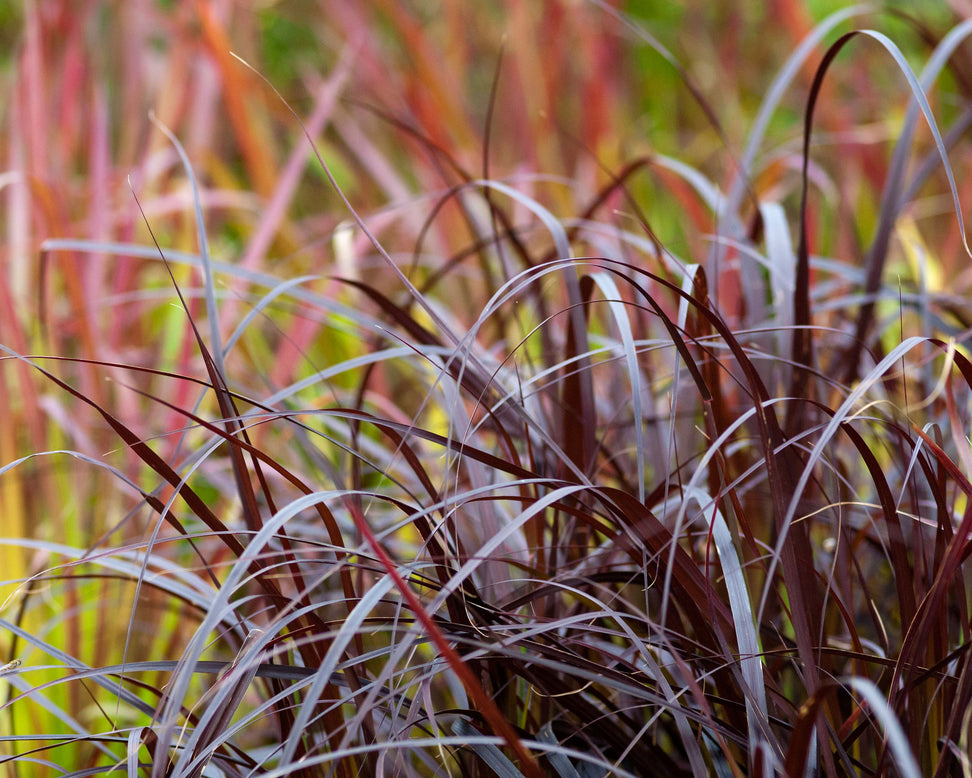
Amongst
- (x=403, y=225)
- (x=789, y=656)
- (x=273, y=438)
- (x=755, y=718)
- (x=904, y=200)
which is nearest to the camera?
(x=755, y=718)

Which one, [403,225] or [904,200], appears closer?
[904,200]

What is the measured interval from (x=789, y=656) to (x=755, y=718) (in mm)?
121

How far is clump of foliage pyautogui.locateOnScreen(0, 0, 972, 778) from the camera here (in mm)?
374

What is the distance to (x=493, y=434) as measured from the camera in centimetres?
76

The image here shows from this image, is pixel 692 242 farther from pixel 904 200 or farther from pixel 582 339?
pixel 582 339

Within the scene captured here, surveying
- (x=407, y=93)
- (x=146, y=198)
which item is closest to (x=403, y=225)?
(x=407, y=93)

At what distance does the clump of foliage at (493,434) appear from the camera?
1.23ft

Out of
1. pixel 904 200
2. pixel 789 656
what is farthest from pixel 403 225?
pixel 789 656

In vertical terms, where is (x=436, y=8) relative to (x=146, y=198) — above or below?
above

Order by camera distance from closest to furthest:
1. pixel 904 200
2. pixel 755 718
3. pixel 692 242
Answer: pixel 755 718, pixel 904 200, pixel 692 242

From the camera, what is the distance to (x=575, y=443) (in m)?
0.54

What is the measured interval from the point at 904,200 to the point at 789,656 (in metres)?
0.35

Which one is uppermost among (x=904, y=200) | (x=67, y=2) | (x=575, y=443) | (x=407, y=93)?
(x=67, y=2)

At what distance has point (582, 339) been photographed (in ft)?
1.68
